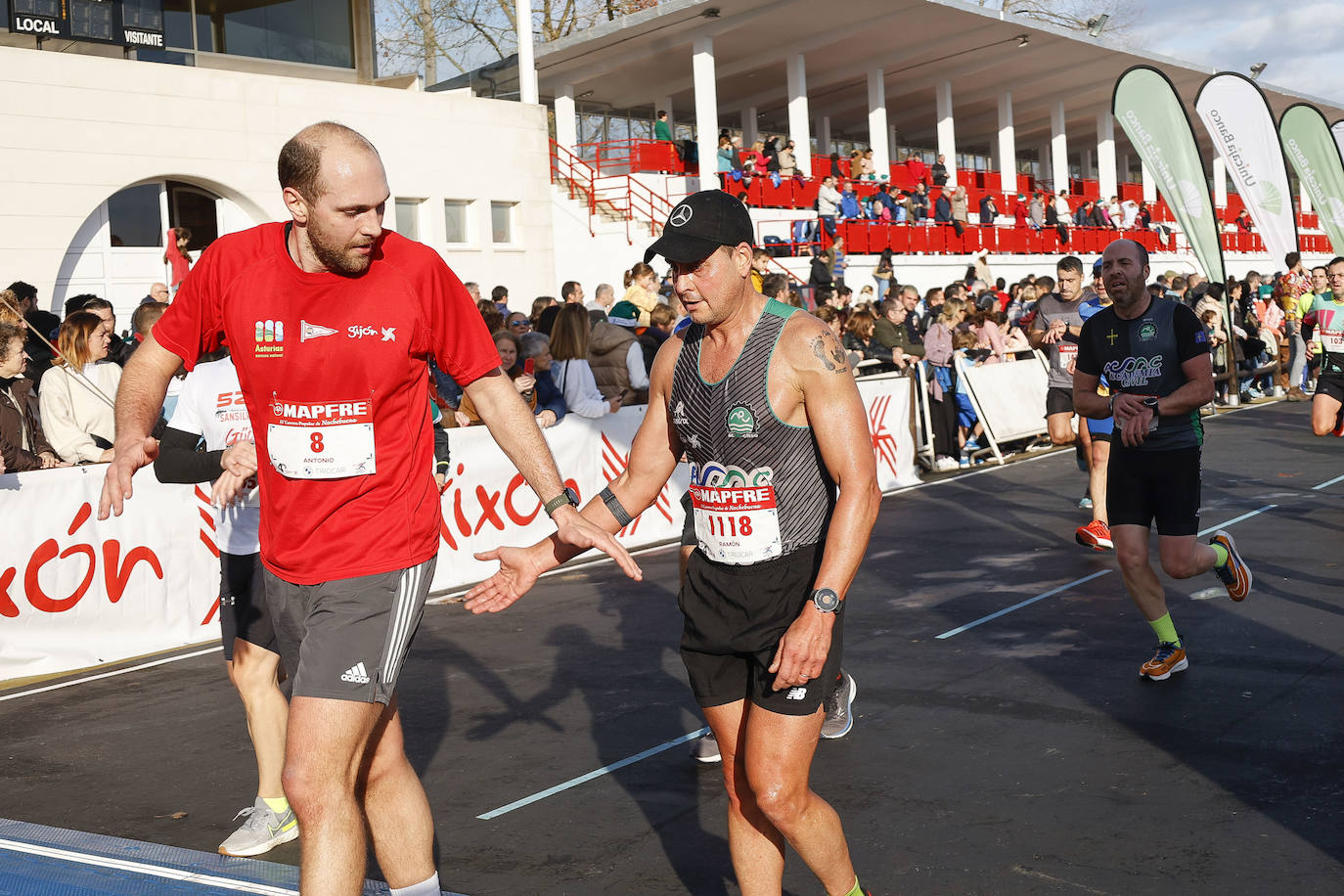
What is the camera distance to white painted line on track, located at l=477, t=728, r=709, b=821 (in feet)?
16.7

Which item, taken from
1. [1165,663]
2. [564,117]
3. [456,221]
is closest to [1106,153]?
[564,117]

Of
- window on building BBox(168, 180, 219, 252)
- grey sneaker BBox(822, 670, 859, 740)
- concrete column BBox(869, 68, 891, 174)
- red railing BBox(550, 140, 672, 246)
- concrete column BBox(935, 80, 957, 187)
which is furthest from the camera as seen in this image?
concrete column BBox(935, 80, 957, 187)

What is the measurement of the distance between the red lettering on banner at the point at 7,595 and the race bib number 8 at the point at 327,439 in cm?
499

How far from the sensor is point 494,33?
125 feet

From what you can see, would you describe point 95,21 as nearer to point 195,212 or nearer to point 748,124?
point 195,212

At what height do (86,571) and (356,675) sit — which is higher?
(356,675)

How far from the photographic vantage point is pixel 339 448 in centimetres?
345

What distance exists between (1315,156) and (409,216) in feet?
46.5

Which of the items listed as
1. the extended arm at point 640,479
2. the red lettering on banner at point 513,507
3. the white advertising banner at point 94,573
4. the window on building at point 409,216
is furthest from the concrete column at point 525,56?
the extended arm at point 640,479

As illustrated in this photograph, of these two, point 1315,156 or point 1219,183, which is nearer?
point 1315,156

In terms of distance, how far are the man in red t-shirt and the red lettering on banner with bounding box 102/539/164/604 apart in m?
4.82

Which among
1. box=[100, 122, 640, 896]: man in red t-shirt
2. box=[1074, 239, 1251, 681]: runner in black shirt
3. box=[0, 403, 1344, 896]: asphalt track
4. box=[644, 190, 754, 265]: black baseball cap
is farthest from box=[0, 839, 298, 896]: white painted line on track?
box=[1074, 239, 1251, 681]: runner in black shirt

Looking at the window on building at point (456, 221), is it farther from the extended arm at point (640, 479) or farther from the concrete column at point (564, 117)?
the extended arm at point (640, 479)

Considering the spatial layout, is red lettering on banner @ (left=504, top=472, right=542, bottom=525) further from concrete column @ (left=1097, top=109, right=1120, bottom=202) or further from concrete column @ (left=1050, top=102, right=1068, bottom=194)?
concrete column @ (left=1097, top=109, right=1120, bottom=202)
